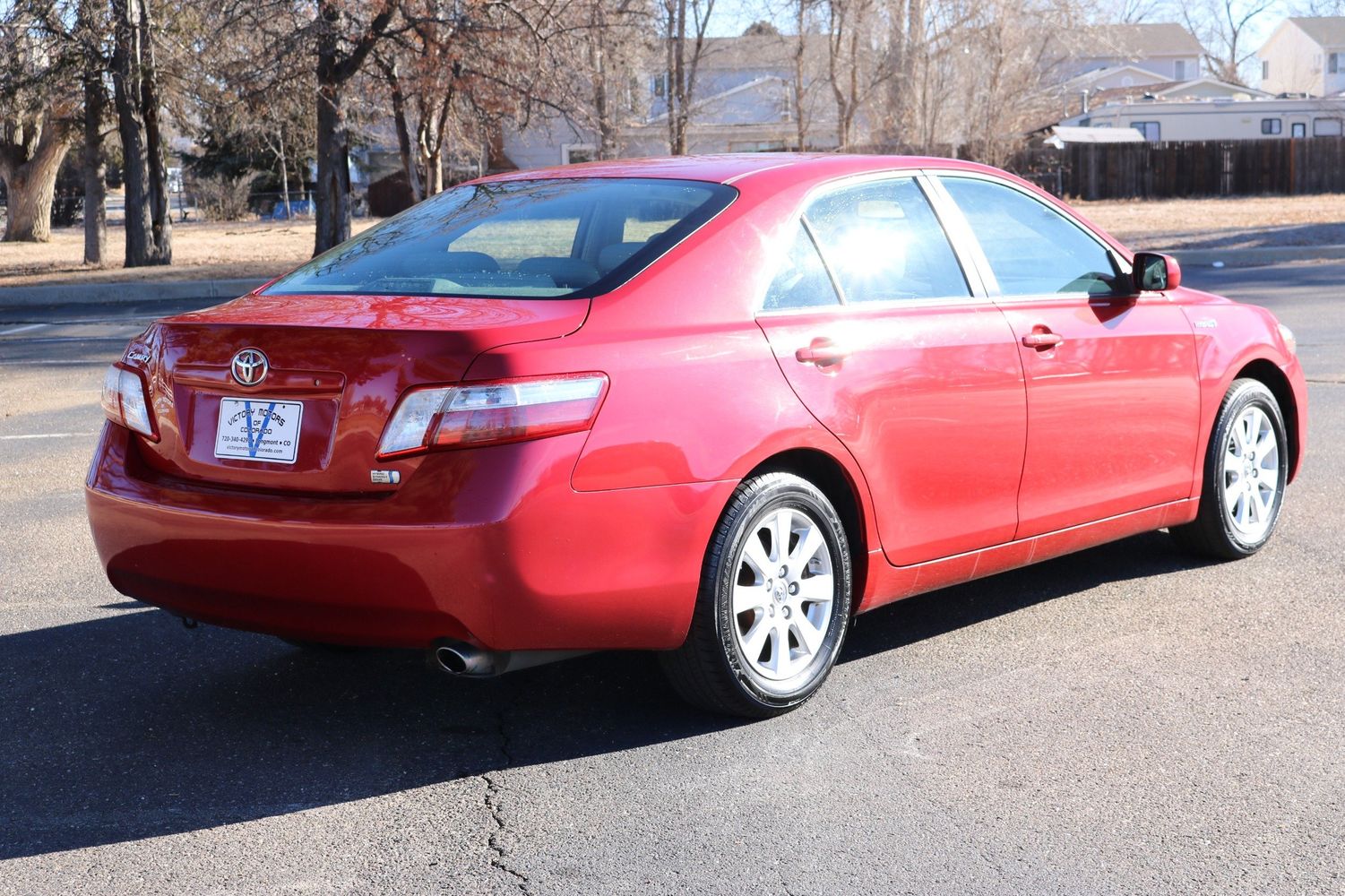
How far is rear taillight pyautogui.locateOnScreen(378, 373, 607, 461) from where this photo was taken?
12.2 ft

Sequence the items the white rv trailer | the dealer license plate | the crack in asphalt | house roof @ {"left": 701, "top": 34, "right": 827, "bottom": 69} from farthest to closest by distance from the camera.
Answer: house roof @ {"left": 701, "top": 34, "right": 827, "bottom": 69}, the white rv trailer, the dealer license plate, the crack in asphalt

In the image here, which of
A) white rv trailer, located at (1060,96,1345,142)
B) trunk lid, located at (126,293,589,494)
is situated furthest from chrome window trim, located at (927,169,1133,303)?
white rv trailer, located at (1060,96,1345,142)

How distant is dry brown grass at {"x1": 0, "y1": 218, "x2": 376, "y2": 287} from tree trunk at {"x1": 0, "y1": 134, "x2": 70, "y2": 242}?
3.12ft

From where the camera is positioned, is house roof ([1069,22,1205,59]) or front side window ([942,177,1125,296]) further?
house roof ([1069,22,1205,59])

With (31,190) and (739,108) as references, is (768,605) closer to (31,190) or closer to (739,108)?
(31,190)

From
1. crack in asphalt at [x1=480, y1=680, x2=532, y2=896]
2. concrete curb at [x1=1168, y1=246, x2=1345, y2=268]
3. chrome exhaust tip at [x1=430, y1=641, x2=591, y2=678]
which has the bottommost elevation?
crack in asphalt at [x1=480, y1=680, x2=532, y2=896]

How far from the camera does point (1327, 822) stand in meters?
3.61

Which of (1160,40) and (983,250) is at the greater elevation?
(1160,40)

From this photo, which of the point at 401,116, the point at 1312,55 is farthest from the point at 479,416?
the point at 1312,55

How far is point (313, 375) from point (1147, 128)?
65428 millimetres

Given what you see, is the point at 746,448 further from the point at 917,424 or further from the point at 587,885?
the point at 587,885

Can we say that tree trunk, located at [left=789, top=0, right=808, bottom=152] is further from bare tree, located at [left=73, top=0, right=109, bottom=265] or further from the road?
the road

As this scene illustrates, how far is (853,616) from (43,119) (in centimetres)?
3923

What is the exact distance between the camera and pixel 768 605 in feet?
14.0
